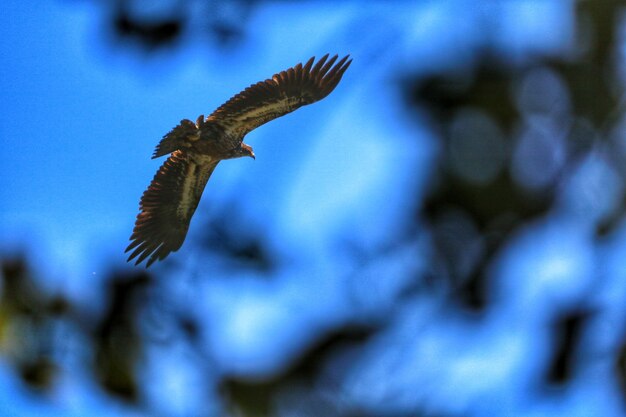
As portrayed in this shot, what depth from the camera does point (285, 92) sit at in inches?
256

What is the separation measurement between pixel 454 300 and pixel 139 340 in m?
1.09

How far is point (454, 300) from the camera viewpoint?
2355 millimetres

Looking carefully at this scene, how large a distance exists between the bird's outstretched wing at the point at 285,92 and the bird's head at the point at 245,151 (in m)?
0.45

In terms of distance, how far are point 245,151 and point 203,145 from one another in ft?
1.60

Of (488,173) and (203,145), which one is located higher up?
(203,145)

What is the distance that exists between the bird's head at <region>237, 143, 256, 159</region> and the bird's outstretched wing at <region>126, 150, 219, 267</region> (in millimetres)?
326

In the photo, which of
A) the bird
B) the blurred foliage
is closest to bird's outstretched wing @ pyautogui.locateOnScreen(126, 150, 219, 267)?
the bird

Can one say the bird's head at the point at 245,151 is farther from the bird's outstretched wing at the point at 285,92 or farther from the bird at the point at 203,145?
the bird's outstretched wing at the point at 285,92

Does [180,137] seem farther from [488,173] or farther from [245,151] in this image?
[488,173]

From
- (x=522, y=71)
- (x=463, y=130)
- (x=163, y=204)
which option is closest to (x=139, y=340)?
(x=463, y=130)

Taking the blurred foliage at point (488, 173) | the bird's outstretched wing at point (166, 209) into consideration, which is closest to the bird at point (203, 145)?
the bird's outstretched wing at point (166, 209)

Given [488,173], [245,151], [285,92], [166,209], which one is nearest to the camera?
[488,173]

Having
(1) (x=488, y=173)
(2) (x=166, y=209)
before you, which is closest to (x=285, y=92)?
(2) (x=166, y=209)

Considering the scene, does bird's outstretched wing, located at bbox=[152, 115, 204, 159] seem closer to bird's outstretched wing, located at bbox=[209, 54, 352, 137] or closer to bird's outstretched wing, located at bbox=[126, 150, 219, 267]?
bird's outstretched wing, located at bbox=[209, 54, 352, 137]
